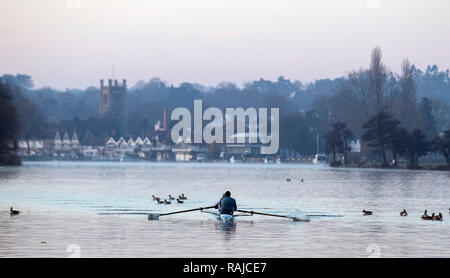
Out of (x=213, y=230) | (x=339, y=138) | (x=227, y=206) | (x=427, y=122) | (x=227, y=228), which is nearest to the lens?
(x=213, y=230)

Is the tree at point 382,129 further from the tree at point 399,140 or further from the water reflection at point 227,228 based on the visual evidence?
the water reflection at point 227,228

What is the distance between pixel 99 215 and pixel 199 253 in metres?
18.5

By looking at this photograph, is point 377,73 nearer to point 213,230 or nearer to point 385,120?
point 385,120

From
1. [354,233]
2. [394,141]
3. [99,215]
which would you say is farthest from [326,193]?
[394,141]

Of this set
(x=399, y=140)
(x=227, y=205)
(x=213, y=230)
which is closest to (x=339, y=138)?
(x=399, y=140)

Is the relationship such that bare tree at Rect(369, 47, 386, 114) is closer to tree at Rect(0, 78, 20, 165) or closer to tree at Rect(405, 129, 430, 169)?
tree at Rect(405, 129, 430, 169)

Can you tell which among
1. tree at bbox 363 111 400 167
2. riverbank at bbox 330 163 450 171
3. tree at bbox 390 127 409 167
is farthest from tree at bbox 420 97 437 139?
tree at bbox 390 127 409 167

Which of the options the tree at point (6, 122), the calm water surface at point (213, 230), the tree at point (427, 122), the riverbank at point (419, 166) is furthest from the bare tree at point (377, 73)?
the calm water surface at point (213, 230)

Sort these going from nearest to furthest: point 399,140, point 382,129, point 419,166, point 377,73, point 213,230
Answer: point 213,230 → point 399,140 → point 382,129 → point 419,166 → point 377,73

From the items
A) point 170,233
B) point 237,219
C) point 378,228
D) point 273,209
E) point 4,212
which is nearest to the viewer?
point 170,233

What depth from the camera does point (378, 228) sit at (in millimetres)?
46750

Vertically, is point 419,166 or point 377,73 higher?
point 377,73
